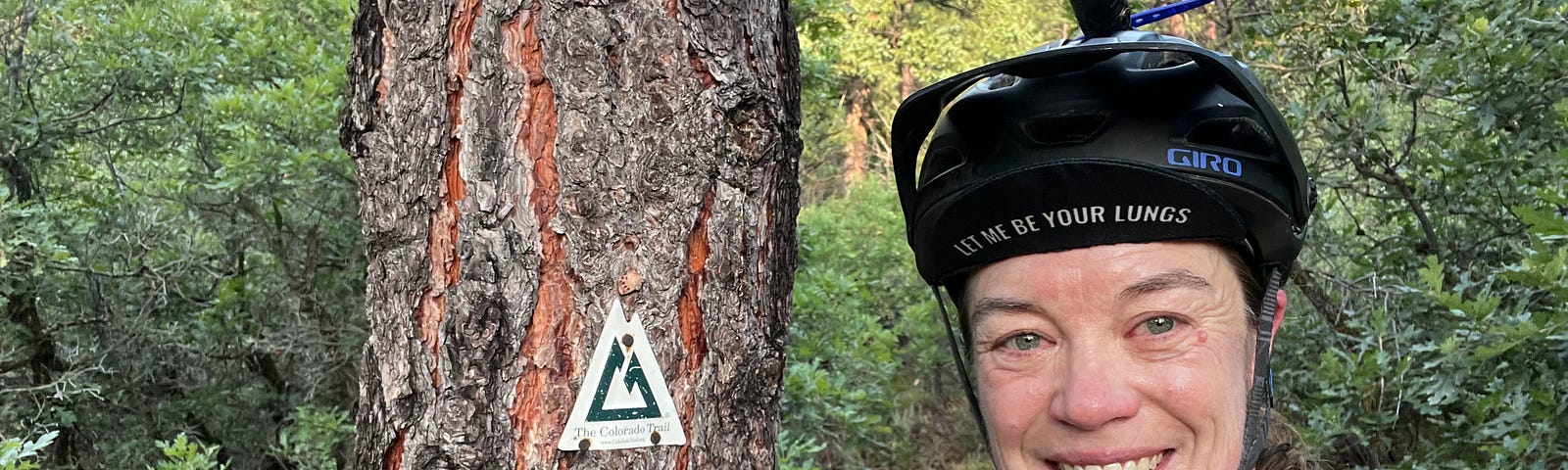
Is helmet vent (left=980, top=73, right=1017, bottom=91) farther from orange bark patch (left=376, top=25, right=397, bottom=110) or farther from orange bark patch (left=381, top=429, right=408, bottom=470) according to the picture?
orange bark patch (left=381, top=429, right=408, bottom=470)

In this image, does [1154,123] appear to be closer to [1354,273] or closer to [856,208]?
[1354,273]

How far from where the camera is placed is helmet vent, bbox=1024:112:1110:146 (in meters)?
1.95

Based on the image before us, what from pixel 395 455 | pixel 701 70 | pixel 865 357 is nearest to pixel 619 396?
pixel 395 455

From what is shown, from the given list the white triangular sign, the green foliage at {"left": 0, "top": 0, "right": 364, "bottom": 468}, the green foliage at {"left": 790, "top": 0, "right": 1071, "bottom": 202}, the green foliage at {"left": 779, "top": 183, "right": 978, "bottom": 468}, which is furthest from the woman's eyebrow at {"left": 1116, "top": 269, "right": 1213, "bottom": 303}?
the green foliage at {"left": 790, "top": 0, "right": 1071, "bottom": 202}

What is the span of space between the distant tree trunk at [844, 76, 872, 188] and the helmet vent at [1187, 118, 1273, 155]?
11.4 metres

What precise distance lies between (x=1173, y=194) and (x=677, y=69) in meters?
0.77

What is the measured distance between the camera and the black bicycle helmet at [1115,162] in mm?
1903

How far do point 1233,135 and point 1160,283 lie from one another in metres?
0.29

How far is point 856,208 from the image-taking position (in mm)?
10859

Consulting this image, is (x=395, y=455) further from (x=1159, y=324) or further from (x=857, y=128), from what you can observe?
(x=857, y=128)

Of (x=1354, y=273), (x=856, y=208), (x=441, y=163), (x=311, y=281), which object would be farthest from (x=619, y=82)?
(x=856, y=208)

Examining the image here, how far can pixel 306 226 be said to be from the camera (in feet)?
19.0

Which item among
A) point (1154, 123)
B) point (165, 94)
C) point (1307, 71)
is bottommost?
point (1154, 123)

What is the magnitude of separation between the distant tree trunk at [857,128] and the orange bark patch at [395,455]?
11.8 metres
